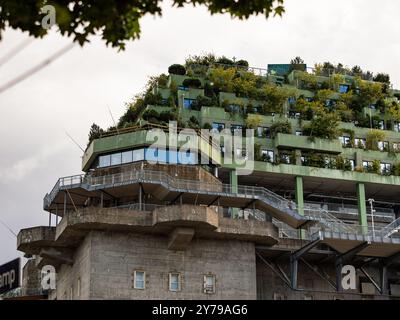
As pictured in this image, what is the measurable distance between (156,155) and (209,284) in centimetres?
1063

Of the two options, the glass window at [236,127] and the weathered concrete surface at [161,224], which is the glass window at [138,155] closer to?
the weathered concrete surface at [161,224]

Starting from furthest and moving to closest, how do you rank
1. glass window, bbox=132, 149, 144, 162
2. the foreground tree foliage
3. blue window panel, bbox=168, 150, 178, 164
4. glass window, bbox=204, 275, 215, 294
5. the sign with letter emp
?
1. blue window panel, bbox=168, 150, 178, 164
2. glass window, bbox=132, 149, 144, 162
3. the sign with letter emp
4. glass window, bbox=204, 275, 215, 294
5. the foreground tree foliage

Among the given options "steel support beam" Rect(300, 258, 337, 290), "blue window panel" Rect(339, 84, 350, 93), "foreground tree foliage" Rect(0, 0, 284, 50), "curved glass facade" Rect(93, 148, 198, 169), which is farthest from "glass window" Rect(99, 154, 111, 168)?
"foreground tree foliage" Rect(0, 0, 284, 50)

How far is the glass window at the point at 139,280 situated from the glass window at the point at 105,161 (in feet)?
32.2

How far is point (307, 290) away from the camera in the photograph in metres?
60.6

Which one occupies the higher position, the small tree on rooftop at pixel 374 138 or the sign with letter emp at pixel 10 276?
the small tree on rooftop at pixel 374 138

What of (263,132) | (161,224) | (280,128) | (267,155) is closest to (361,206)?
(267,155)

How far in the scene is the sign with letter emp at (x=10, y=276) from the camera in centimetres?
5878

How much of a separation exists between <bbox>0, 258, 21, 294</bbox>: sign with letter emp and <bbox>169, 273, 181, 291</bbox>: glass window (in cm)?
1174

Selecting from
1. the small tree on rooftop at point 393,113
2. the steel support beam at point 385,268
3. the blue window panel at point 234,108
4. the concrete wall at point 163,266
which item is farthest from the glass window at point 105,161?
the small tree on rooftop at point 393,113

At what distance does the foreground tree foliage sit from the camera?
38.1 ft

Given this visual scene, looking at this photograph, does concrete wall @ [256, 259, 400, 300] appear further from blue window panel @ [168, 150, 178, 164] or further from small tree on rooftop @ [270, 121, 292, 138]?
small tree on rooftop @ [270, 121, 292, 138]

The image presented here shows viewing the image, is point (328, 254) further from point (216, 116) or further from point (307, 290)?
point (216, 116)
